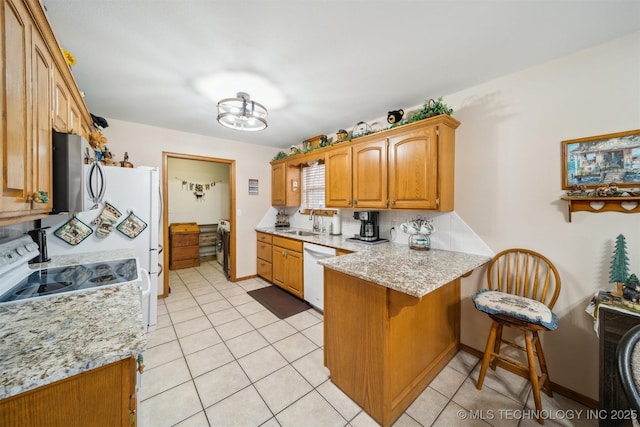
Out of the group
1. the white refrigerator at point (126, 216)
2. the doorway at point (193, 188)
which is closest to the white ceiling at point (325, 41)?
the white refrigerator at point (126, 216)

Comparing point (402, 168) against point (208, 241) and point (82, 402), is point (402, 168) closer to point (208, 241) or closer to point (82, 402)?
point (82, 402)

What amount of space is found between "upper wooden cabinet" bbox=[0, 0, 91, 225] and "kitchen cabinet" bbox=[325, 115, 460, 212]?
2.34 m

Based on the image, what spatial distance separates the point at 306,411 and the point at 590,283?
2.13 meters

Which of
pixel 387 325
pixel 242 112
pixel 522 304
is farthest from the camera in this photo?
pixel 242 112

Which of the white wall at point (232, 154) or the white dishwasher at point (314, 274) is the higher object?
the white wall at point (232, 154)

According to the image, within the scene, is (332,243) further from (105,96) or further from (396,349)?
(105,96)

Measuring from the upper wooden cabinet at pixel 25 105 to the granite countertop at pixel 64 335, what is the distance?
16.1 inches

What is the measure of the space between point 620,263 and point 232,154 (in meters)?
4.30

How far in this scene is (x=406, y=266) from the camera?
1663 millimetres

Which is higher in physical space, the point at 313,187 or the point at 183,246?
the point at 313,187

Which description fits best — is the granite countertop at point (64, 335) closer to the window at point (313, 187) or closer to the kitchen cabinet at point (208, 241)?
the window at point (313, 187)

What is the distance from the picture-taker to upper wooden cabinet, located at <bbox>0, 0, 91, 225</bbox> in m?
0.79

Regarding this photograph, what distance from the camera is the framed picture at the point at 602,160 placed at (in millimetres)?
1436

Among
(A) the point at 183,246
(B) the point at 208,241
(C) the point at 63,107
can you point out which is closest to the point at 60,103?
(C) the point at 63,107
